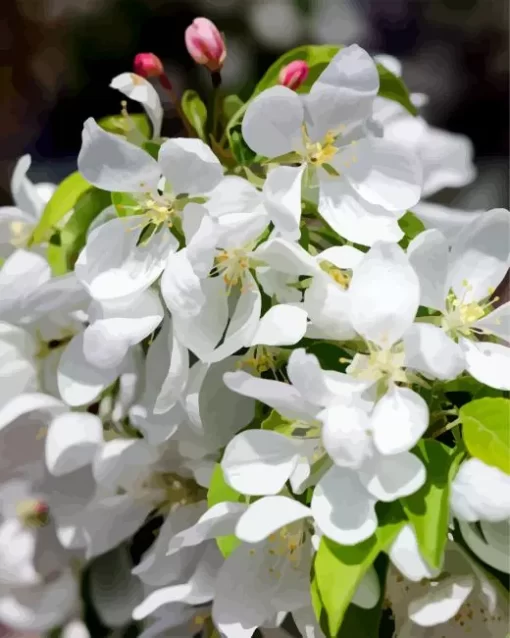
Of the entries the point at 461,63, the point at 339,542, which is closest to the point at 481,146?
the point at 461,63

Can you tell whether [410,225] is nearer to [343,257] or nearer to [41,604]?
[343,257]

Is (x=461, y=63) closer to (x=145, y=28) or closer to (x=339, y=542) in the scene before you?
(x=145, y=28)

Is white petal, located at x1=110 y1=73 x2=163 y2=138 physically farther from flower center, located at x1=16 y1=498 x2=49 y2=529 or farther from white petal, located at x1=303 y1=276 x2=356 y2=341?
flower center, located at x1=16 y1=498 x2=49 y2=529

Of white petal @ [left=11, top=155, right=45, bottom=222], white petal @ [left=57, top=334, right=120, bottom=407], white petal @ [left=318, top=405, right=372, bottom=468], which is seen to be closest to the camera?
white petal @ [left=318, top=405, right=372, bottom=468]

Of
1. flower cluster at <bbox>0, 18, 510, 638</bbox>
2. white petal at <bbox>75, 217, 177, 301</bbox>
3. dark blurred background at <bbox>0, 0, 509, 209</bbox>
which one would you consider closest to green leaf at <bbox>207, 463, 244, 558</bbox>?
flower cluster at <bbox>0, 18, 510, 638</bbox>

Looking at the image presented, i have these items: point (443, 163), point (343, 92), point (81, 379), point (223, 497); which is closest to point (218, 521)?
point (223, 497)
